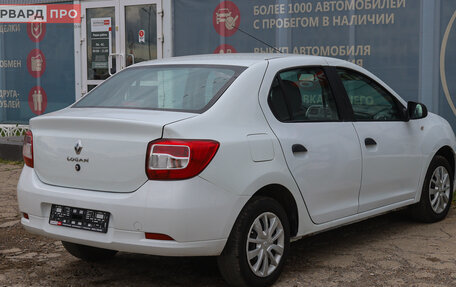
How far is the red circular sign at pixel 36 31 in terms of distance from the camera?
42.7ft

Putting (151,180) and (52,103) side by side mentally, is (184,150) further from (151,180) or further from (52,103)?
(52,103)

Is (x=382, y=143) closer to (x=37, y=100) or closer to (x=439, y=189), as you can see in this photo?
(x=439, y=189)

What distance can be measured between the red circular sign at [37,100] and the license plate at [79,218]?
894cm

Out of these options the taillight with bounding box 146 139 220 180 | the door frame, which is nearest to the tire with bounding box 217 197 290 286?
the taillight with bounding box 146 139 220 180

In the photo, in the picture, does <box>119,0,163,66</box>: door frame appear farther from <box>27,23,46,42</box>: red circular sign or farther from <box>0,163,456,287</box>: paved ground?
<box>0,163,456,287</box>: paved ground

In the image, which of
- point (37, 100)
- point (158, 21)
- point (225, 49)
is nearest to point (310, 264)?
→ point (225, 49)

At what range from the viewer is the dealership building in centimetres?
910

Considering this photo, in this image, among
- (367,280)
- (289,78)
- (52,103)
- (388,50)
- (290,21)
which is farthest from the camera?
(52,103)

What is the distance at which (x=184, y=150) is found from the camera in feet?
13.2

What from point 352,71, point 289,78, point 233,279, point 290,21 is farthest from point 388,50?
point 233,279

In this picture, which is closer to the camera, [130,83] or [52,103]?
[130,83]

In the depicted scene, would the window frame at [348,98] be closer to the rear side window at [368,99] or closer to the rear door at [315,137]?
the rear side window at [368,99]

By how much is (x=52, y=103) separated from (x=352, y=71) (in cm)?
834

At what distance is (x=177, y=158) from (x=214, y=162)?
223 millimetres
